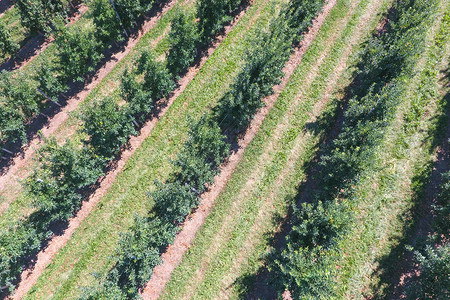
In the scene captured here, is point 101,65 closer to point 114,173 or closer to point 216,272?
point 114,173

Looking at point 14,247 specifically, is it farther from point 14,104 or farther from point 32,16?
point 32,16

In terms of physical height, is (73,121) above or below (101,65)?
below

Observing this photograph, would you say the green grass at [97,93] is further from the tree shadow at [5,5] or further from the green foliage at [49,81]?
the tree shadow at [5,5]

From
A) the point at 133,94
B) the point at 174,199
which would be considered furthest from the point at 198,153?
the point at 133,94

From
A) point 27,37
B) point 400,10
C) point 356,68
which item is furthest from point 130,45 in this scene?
point 400,10

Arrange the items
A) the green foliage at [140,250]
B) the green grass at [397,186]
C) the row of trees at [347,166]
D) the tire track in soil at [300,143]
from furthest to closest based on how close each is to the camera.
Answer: the tire track in soil at [300,143]
the green grass at [397,186]
the green foliage at [140,250]
the row of trees at [347,166]

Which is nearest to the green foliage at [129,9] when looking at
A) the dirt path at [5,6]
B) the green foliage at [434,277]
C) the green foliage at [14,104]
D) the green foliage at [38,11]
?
the green foliage at [38,11]

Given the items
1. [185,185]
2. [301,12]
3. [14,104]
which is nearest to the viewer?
[185,185]
